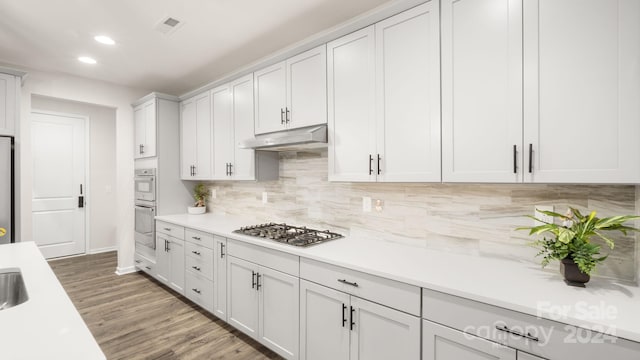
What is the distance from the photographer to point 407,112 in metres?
1.89

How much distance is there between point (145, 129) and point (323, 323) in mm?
3555

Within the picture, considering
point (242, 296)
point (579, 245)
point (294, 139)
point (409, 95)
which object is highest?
point (409, 95)

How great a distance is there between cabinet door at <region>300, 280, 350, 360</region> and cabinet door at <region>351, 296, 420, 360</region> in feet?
0.22

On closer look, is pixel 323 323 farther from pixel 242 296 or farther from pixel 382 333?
pixel 242 296

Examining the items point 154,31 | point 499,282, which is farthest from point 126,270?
point 499,282

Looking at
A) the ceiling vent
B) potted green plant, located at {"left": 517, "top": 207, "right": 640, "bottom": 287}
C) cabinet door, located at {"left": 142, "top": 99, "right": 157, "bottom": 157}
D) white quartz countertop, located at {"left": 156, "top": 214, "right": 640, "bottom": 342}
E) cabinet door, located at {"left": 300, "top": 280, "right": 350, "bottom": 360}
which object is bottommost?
cabinet door, located at {"left": 300, "top": 280, "right": 350, "bottom": 360}

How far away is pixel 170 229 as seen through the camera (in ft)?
11.4

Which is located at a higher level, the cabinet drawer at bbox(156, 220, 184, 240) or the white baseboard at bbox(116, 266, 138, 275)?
the cabinet drawer at bbox(156, 220, 184, 240)

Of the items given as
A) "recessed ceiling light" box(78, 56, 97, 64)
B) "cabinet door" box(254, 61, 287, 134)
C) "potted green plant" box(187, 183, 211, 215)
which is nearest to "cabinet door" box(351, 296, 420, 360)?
"cabinet door" box(254, 61, 287, 134)

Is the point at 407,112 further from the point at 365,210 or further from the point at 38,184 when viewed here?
the point at 38,184

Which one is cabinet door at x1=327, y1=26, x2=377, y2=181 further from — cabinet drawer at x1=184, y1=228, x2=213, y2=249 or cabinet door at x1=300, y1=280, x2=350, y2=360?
cabinet drawer at x1=184, y1=228, x2=213, y2=249

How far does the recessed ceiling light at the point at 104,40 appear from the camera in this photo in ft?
8.97

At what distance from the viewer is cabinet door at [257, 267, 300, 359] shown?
2.09 meters

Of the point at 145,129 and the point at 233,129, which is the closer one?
the point at 233,129
